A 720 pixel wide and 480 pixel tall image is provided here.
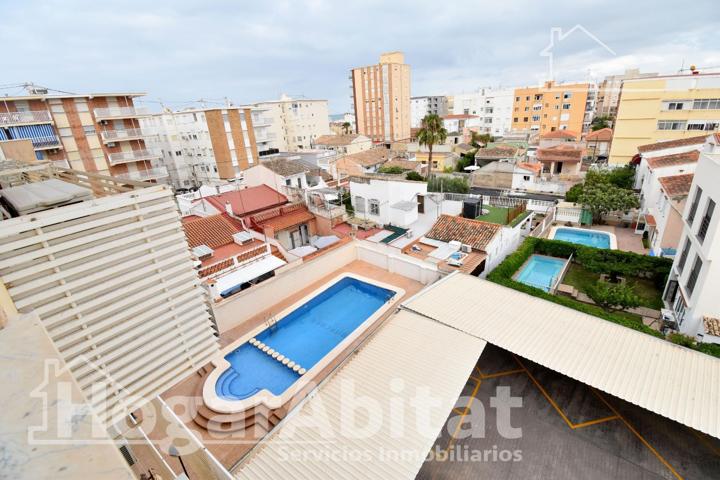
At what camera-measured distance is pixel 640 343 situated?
10.8 metres

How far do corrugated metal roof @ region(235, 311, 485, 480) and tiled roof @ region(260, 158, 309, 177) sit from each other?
20.2 meters

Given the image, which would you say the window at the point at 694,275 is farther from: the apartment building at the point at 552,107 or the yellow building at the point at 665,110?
the apartment building at the point at 552,107

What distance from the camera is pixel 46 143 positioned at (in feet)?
105

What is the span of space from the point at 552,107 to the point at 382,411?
2877 inches

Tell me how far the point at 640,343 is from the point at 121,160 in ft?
149

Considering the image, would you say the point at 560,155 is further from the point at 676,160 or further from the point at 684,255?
the point at 684,255

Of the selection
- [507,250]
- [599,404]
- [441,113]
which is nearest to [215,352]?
[599,404]

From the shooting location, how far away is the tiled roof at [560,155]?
37906 mm

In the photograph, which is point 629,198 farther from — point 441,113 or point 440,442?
point 441,113

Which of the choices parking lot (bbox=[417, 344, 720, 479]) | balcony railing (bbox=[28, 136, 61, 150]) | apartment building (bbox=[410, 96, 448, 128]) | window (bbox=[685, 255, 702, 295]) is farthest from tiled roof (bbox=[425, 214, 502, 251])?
apartment building (bbox=[410, 96, 448, 128])

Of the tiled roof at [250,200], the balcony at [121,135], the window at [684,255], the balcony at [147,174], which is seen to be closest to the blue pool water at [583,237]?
the window at [684,255]

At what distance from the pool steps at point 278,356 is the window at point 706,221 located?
16619 mm

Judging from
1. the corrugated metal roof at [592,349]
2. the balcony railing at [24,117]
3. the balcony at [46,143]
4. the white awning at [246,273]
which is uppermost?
the balcony railing at [24,117]

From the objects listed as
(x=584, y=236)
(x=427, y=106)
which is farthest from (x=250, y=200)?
(x=427, y=106)
